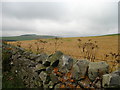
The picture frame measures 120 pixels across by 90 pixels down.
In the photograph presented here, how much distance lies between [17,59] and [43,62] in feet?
5.38

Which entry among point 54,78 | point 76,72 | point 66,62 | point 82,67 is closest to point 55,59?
point 66,62

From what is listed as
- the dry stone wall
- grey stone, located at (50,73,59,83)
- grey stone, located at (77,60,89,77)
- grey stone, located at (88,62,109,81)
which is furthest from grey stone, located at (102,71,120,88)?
grey stone, located at (50,73,59,83)

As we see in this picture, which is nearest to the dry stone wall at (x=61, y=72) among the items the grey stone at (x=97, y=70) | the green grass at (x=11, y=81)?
the grey stone at (x=97, y=70)

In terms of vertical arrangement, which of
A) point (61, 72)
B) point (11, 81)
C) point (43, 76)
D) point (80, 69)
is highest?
point (80, 69)

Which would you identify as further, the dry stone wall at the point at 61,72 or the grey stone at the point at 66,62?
the grey stone at the point at 66,62

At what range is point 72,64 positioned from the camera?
4543mm

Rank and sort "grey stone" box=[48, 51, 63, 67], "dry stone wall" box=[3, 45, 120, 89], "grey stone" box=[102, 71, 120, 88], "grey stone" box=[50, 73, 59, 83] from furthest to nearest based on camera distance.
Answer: "grey stone" box=[48, 51, 63, 67] < "grey stone" box=[50, 73, 59, 83] < "dry stone wall" box=[3, 45, 120, 89] < "grey stone" box=[102, 71, 120, 88]

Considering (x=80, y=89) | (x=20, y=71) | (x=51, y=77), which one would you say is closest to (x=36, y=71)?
(x=51, y=77)

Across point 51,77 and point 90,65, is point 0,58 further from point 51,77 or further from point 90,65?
point 90,65

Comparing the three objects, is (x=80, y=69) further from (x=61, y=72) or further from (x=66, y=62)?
(x=61, y=72)

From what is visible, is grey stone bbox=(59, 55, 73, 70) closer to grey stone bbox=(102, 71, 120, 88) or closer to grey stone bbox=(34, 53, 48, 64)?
grey stone bbox=(34, 53, 48, 64)

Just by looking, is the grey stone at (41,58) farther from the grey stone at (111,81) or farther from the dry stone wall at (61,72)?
the grey stone at (111,81)

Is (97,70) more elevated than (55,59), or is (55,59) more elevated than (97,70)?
(55,59)

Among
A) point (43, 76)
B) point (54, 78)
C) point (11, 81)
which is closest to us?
point (54, 78)
